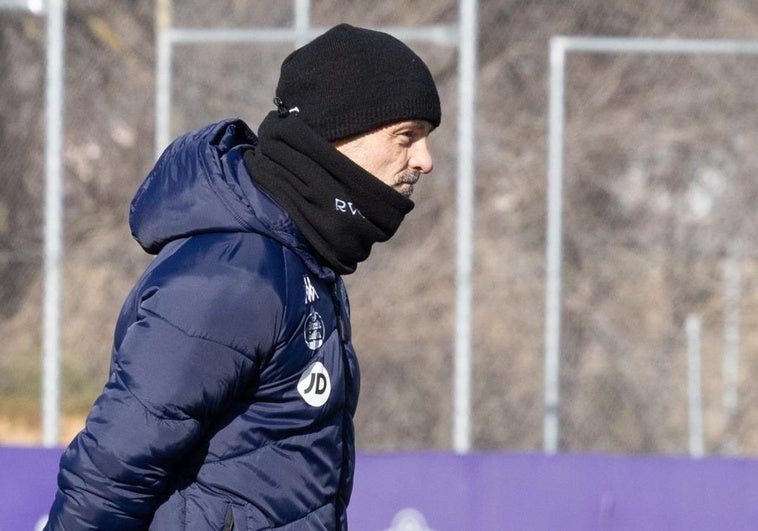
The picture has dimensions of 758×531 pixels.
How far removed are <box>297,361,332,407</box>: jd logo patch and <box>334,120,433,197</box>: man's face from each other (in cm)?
40

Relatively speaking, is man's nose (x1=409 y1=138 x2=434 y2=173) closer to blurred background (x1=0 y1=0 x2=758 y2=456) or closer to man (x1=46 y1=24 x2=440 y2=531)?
man (x1=46 y1=24 x2=440 y2=531)

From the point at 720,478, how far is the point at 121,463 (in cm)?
341

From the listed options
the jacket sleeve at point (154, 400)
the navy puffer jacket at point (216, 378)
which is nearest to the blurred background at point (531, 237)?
the navy puffer jacket at point (216, 378)

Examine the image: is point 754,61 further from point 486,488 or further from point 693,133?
point 486,488

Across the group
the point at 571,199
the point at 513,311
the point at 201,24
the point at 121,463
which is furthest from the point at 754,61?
the point at 121,463

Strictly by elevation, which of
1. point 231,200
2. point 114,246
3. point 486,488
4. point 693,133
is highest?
point 693,133

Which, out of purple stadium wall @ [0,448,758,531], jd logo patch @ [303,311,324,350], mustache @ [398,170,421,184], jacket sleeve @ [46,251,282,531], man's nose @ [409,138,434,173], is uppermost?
man's nose @ [409,138,434,173]

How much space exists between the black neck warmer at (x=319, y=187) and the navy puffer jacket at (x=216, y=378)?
0.04m

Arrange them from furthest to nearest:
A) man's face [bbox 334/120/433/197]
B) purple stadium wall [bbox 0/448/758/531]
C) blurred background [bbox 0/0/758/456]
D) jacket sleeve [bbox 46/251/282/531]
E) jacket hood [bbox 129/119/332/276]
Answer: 1. blurred background [bbox 0/0/758/456]
2. purple stadium wall [bbox 0/448/758/531]
3. man's face [bbox 334/120/433/197]
4. jacket hood [bbox 129/119/332/276]
5. jacket sleeve [bbox 46/251/282/531]

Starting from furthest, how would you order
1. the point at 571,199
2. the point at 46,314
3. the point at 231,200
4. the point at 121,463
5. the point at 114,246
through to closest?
the point at 114,246 < the point at 571,199 < the point at 46,314 < the point at 231,200 < the point at 121,463

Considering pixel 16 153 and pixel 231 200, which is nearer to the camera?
pixel 231 200

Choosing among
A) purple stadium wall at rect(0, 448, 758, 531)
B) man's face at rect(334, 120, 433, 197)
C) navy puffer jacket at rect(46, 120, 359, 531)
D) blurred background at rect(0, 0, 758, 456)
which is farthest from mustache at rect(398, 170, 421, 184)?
blurred background at rect(0, 0, 758, 456)

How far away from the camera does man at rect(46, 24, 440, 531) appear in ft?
7.11

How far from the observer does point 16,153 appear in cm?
795
